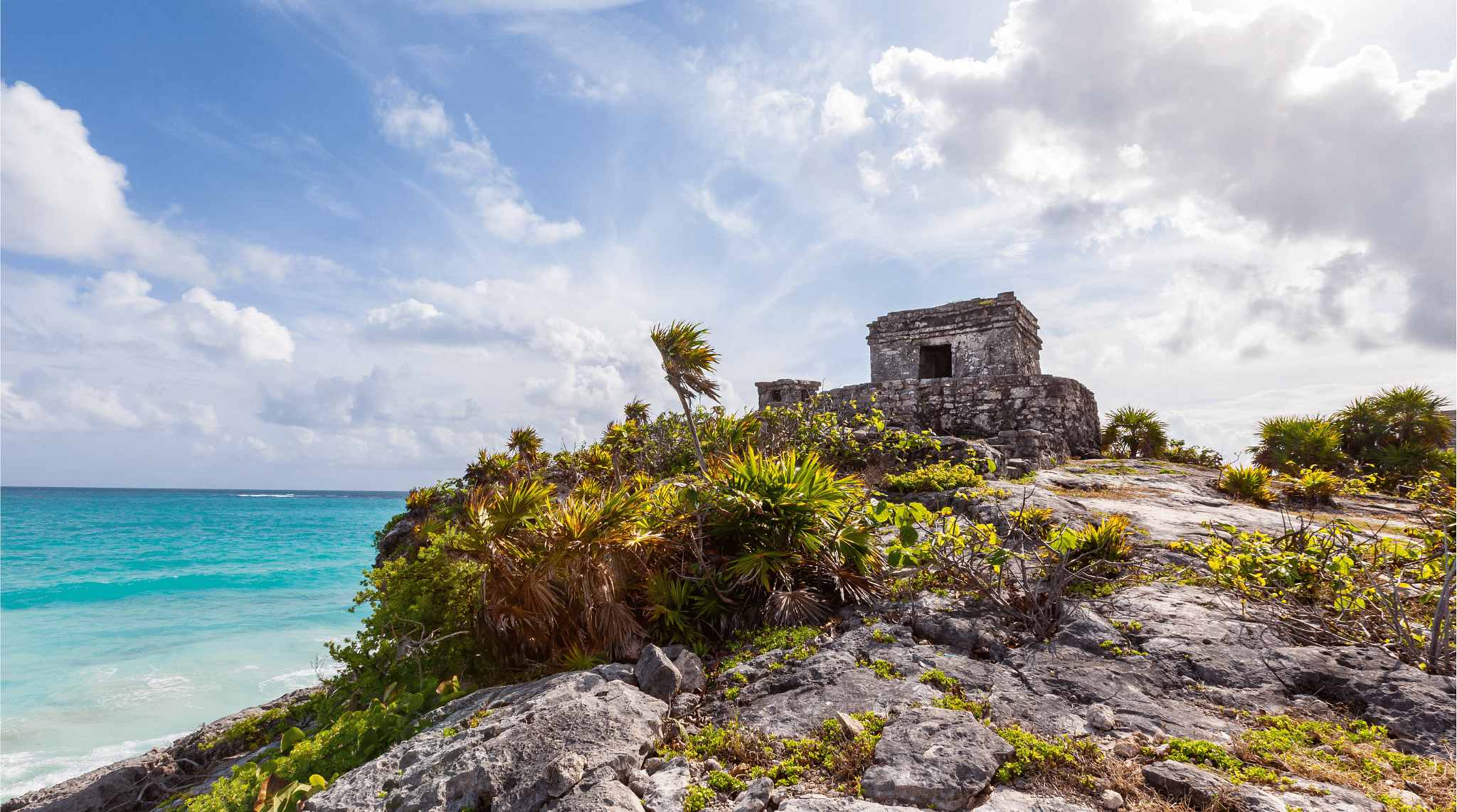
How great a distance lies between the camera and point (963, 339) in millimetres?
15328

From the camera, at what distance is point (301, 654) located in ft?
46.2

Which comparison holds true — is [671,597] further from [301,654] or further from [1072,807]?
[301,654]

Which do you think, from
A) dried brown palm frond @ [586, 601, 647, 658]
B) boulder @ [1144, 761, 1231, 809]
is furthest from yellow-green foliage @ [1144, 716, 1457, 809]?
dried brown palm frond @ [586, 601, 647, 658]

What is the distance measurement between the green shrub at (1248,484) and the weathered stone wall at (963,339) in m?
5.25

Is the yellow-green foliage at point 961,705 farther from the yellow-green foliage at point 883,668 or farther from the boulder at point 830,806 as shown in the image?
the boulder at point 830,806

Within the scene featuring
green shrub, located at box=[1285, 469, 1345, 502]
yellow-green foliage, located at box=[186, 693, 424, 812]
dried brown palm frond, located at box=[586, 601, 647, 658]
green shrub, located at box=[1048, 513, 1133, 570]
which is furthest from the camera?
green shrub, located at box=[1285, 469, 1345, 502]

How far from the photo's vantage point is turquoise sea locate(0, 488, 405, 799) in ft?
31.6

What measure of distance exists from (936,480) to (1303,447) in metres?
9.30

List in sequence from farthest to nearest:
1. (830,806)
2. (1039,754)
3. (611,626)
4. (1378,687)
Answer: (611,626) → (1378,687) → (1039,754) → (830,806)

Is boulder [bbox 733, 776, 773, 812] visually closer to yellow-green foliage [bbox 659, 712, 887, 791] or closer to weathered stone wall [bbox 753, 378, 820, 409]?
yellow-green foliage [bbox 659, 712, 887, 791]

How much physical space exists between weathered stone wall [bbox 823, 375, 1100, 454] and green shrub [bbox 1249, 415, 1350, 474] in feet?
10.9

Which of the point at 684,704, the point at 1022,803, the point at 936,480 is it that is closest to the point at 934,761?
the point at 1022,803

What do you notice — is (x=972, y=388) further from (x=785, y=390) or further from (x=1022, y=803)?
(x=1022, y=803)

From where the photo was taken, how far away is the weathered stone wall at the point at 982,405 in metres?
11.5
